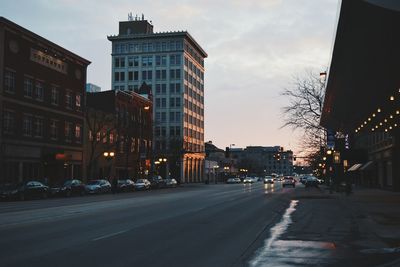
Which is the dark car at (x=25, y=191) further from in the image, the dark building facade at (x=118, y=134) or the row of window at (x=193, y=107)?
the row of window at (x=193, y=107)

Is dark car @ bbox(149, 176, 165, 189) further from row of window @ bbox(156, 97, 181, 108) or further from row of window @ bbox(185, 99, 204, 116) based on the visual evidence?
row of window @ bbox(185, 99, 204, 116)

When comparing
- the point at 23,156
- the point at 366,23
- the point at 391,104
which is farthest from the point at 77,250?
the point at 23,156

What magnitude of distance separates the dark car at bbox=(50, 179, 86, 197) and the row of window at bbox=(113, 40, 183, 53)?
84284 millimetres

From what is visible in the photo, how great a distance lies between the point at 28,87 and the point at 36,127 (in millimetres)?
4134

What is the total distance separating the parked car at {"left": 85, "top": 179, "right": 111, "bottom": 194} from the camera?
54.4m

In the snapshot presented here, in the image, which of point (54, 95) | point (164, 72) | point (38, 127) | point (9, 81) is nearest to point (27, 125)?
point (38, 127)

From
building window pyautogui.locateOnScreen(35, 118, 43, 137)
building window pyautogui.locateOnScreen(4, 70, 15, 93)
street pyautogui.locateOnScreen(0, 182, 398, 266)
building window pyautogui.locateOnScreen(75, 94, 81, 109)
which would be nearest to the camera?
street pyautogui.locateOnScreen(0, 182, 398, 266)

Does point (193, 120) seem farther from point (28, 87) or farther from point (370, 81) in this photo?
point (370, 81)

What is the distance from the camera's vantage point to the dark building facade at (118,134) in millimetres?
69375

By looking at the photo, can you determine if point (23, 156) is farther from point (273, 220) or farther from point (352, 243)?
point (352, 243)

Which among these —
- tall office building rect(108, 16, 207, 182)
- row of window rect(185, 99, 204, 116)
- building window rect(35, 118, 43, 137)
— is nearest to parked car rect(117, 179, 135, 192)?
building window rect(35, 118, 43, 137)

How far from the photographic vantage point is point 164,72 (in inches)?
5340

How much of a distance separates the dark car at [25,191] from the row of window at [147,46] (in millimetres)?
90830

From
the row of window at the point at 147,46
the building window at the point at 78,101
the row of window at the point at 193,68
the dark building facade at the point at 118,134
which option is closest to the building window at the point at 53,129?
the dark building facade at the point at 118,134
